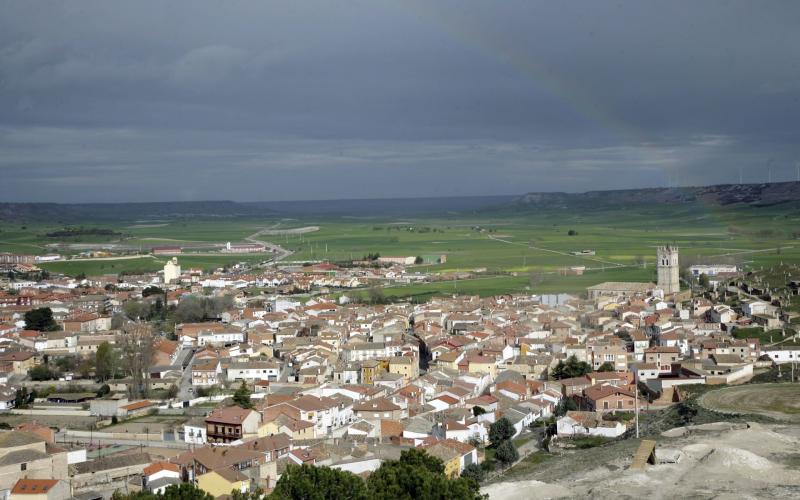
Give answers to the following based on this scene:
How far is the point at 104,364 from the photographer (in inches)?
1194

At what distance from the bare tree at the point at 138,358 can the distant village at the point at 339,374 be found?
9 centimetres

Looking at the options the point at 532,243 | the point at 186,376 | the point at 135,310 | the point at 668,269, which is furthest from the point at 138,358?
the point at 532,243

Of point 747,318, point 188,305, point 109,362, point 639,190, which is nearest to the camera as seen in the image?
point 109,362

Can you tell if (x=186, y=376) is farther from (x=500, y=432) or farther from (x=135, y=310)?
(x=135, y=310)

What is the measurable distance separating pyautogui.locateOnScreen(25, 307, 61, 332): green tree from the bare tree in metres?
8.29

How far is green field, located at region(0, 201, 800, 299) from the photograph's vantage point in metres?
53.3

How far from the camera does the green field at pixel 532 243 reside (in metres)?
53.3

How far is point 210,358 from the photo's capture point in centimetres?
3058

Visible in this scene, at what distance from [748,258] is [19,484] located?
4610 cm

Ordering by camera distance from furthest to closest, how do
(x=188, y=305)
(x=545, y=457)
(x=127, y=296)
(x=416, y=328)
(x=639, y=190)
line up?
(x=639, y=190), (x=127, y=296), (x=188, y=305), (x=416, y=328), (x=545, y=457)

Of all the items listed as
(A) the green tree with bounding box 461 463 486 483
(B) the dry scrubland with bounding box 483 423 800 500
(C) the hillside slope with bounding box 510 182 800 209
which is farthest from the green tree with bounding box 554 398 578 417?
(C) the hillside slope with bounding box 510 182 800 209

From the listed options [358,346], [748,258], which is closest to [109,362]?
[358,346]

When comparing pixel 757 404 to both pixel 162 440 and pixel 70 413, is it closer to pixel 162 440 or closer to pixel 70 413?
pixel 162 440

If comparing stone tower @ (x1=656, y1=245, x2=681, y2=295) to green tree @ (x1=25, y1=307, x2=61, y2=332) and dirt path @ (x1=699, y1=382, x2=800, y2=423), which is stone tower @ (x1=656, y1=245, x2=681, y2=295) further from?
green tree @ (x1=25, y1=307, x2=61, y2=332)
